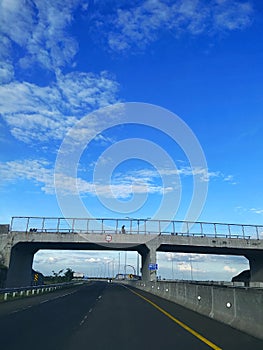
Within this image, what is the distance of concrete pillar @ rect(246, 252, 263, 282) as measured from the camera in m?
60.8

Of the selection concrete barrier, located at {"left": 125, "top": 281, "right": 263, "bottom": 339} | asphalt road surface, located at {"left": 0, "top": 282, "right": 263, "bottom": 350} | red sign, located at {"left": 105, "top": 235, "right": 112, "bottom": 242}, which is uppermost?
red sign, located at {"left": 105, "top": 235, "right": 112, "bottom": 242}

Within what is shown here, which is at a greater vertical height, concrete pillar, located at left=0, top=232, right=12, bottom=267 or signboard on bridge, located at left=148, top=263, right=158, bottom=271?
concrete pillar, located at left=0, top=232, right=12, bottom=267

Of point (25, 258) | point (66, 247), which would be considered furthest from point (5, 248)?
point (66, 247)

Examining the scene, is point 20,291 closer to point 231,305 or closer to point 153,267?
point 153,267

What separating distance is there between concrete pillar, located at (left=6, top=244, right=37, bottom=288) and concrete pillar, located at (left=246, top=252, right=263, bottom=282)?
3459 centimetres

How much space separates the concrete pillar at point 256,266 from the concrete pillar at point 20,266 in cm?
3459

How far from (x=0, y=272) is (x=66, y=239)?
9.85 meters

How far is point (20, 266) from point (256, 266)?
3708 centimetres

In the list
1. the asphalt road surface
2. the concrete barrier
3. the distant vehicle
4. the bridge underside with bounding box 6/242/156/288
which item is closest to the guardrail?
the bridge underside with bounding box 6/242/156/288

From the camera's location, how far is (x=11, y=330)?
1191cm

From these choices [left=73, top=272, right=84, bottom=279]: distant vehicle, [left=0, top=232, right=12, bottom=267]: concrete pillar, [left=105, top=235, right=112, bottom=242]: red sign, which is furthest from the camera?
[left=73, top=272, right=84, bottom=279]: distant vehicle

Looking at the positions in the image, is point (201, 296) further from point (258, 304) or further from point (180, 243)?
point (180, 243)

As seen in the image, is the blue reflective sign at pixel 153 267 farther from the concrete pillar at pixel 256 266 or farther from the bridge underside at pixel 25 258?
the concrete pillar at pixel 256 266

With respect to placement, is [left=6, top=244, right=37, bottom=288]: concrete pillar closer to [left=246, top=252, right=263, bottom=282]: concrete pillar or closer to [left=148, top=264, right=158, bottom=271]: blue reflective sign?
[left=148, top=264, right=158, bottom=271]: blue reflective sign
